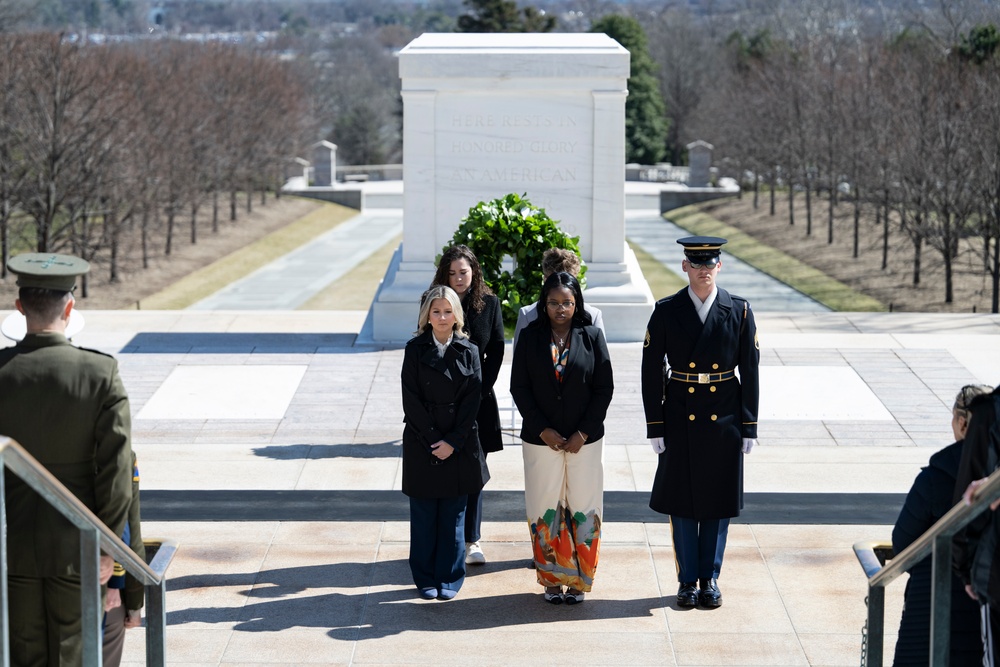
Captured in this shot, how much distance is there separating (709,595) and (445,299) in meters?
1.81

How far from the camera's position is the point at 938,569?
4145 mm

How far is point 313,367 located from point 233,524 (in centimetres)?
459

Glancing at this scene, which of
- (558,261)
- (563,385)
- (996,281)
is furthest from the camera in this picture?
(996,281)

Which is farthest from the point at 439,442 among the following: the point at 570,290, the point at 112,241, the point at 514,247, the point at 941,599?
the point at 112,241

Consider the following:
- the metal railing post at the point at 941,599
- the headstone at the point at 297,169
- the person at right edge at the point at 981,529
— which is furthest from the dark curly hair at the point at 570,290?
the headstone at the point at 297,169

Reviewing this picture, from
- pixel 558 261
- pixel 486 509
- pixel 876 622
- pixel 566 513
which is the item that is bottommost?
pixel 486 509

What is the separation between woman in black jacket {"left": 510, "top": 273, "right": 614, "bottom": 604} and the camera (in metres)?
6.48

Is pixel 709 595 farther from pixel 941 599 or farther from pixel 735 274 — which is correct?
pixel 735 274

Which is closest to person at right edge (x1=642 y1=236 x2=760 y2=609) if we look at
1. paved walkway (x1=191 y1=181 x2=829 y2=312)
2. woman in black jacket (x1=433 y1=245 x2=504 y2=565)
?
woman in black jacket (x1=433 y1=245 x2=504 y2=565)

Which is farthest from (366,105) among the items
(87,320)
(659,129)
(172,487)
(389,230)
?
(172,487)

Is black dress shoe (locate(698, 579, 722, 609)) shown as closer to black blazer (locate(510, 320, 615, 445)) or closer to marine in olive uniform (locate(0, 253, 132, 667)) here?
black blazer (locate(510, 320, 615, 445))

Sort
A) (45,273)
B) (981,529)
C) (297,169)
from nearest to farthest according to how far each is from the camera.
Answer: (981,529)
(45,273)
(297,169)

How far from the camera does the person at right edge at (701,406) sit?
6.42 m

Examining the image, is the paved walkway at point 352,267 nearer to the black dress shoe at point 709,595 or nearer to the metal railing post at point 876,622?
the black dress shoe at point 709,595
